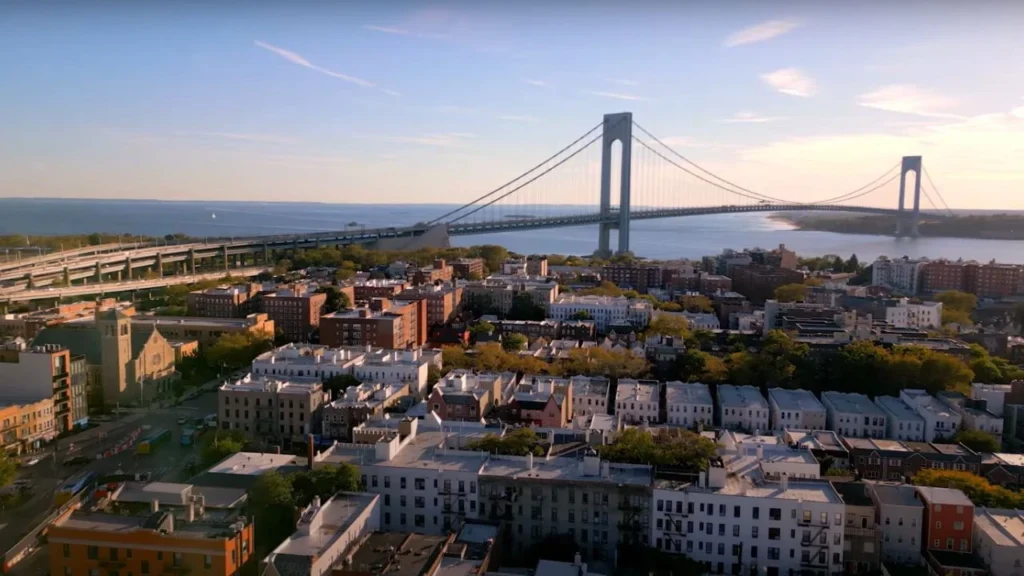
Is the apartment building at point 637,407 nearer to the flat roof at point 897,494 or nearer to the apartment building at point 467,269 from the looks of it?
the flat roof at point 897,494

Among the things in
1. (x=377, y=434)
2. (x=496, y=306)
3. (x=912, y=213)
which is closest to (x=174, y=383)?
(x=377, y=434)

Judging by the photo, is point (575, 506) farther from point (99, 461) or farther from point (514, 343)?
point (514, 343)

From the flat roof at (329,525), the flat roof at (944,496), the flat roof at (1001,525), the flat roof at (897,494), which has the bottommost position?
the flat roof at (1001,525)

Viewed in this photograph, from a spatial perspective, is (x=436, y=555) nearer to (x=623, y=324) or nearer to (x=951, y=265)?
(x=623, y=324)

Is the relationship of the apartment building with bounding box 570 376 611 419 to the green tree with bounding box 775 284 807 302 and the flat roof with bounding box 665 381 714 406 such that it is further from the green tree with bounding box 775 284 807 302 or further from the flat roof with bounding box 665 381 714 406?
the green tree with bounding box 775 284 807 302

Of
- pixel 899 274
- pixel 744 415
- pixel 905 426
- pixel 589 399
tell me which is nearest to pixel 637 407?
pixel 589 399

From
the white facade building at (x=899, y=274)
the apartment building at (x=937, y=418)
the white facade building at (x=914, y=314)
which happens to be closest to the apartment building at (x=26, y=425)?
the apartment building at (x=937, y=418)
